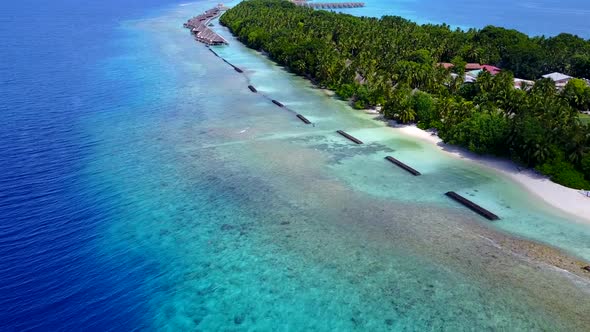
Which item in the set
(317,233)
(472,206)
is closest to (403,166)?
(472,206)

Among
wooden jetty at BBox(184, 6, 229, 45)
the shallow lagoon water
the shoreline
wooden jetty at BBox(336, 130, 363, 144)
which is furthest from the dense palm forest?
wooden jetty at BBox(184, 6, 229, 45)

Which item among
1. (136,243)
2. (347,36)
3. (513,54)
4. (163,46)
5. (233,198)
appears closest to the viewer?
(136,243)

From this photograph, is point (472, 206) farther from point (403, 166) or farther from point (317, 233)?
point (317, 233)

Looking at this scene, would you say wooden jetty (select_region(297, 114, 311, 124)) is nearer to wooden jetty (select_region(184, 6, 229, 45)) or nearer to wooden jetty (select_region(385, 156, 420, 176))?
wooden jetty (select_region(385, 156, 420, 176))

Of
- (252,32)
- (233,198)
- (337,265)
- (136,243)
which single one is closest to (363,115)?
(233,198)

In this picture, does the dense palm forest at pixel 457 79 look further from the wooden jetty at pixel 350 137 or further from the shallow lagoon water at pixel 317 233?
the wooden jetty at pixel 350 137

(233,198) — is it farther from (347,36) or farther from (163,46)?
(163,46)
